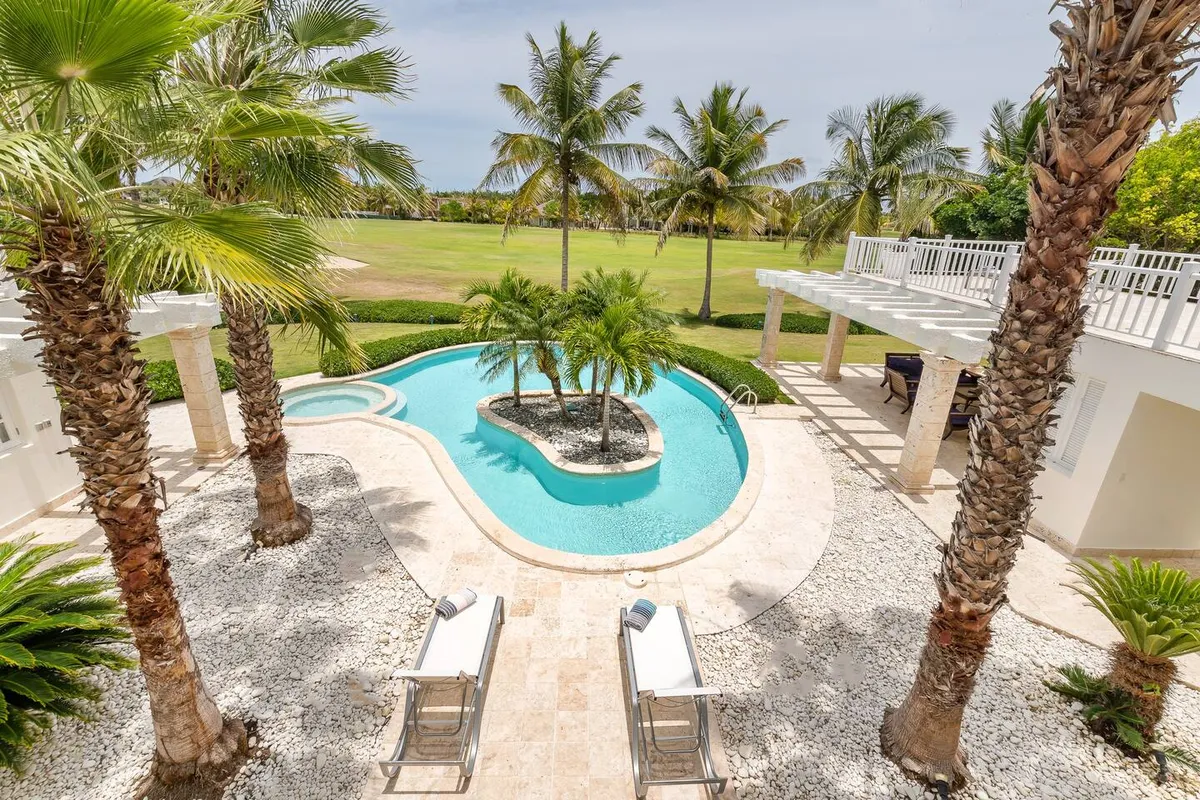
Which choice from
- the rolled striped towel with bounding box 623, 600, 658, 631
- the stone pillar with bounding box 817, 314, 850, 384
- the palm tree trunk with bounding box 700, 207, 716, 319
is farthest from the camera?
the palm tree trunk with bounding box 700, 207, 716, 319

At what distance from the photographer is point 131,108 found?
3621mm

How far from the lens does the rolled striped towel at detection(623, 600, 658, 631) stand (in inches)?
244

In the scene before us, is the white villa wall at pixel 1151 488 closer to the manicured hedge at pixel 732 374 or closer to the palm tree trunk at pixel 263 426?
the manicured hedge at pixel 732 374

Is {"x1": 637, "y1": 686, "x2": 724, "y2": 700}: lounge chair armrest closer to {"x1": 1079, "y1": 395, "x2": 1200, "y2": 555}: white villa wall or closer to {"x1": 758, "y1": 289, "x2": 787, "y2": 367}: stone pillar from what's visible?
{"x1": 1079, "y1": 395, "x2": 1200, "y2": 555}: white villa wall

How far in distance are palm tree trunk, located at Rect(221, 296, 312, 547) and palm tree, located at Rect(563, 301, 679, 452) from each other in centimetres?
596

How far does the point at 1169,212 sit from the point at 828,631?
25.5 meters

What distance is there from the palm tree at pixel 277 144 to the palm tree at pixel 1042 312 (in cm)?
492

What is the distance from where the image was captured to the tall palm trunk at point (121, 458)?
11.4ft

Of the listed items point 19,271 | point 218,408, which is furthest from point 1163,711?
point 218,408

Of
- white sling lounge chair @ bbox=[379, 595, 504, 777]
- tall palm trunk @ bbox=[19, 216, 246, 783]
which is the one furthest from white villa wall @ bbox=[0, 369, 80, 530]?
white sling lounge chair @ bbox=[379, 595, 504, 777]

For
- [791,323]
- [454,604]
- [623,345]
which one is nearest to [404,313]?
[623,345]

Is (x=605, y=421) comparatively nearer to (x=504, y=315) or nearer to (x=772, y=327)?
(x=504, y=315)

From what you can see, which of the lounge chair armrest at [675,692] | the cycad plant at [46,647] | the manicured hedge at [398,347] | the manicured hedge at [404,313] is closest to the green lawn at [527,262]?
the manicured hedge at [404,313]

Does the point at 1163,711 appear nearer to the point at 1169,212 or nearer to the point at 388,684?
the point at 388,684
